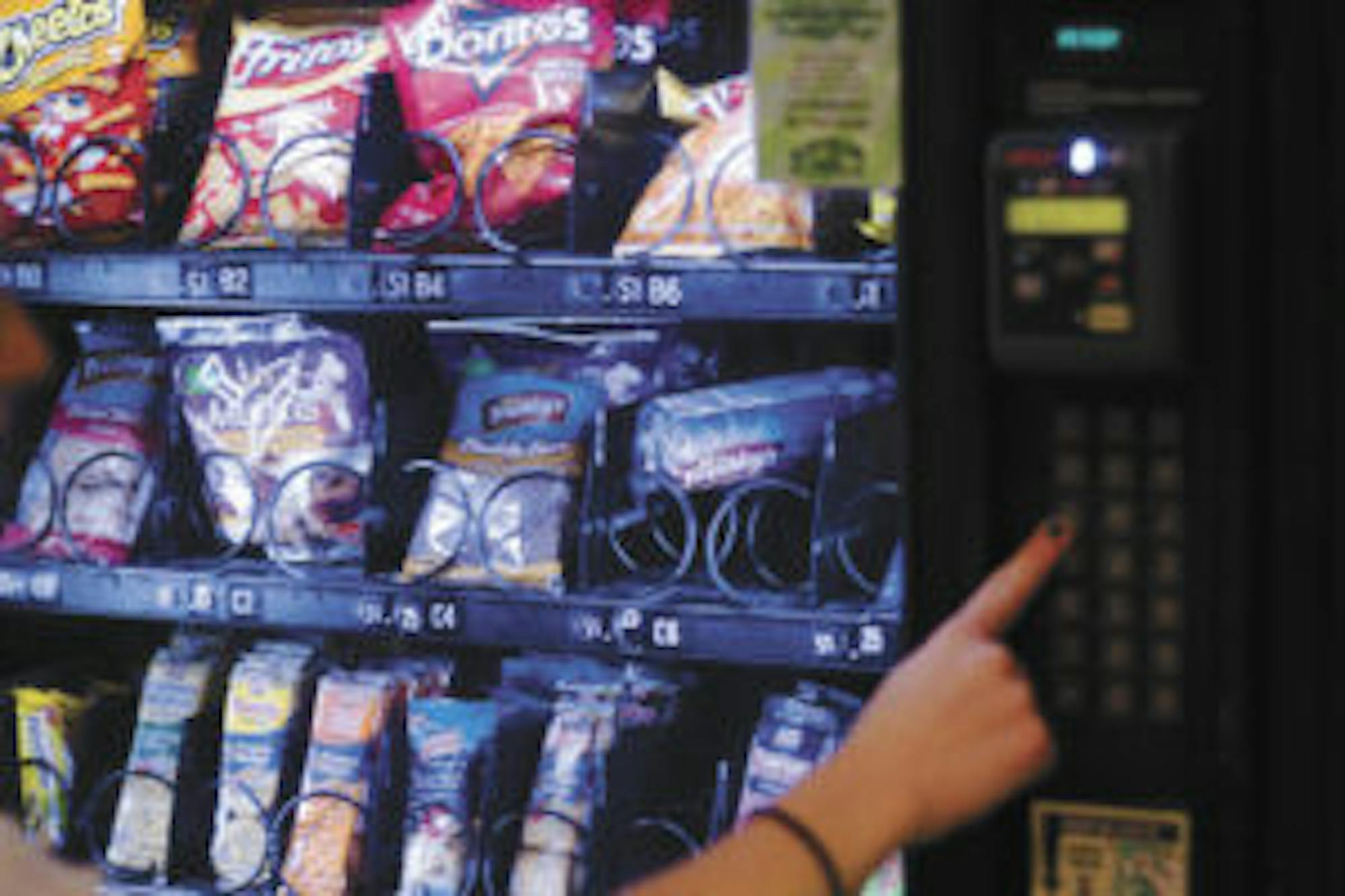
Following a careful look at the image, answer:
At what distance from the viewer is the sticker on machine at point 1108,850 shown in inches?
42.6

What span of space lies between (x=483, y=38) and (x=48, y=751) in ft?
2.90

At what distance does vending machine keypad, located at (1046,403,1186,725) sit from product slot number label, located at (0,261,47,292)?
1138 mm

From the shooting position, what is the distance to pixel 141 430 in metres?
2.07

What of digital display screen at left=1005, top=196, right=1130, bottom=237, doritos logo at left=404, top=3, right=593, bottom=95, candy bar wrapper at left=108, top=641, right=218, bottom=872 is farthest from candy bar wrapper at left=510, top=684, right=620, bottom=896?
digital display screen at left=1005, top=196, right=1130, bottom=237

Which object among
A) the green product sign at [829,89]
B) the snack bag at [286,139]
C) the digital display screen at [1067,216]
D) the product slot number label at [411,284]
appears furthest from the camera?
the snack bag at [286,139]

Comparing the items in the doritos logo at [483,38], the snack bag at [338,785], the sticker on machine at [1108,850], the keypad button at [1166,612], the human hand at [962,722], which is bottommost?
the snack bag at [338,785]

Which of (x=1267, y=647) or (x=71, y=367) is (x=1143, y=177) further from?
(x=71, y=367)

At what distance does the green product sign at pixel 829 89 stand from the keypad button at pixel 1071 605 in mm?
253

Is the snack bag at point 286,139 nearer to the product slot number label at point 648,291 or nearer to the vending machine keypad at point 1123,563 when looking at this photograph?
the product slot number label at point 648,291

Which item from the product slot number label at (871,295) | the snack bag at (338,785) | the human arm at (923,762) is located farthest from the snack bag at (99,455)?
the human arm at (923,762)

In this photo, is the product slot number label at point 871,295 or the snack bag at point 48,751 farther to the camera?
the snack bag at point 48,751

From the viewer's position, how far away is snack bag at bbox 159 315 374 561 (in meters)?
1.98

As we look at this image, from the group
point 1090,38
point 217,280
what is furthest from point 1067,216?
point 217,280

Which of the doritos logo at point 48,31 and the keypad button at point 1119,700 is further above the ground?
the doritos logo at point 48,31
